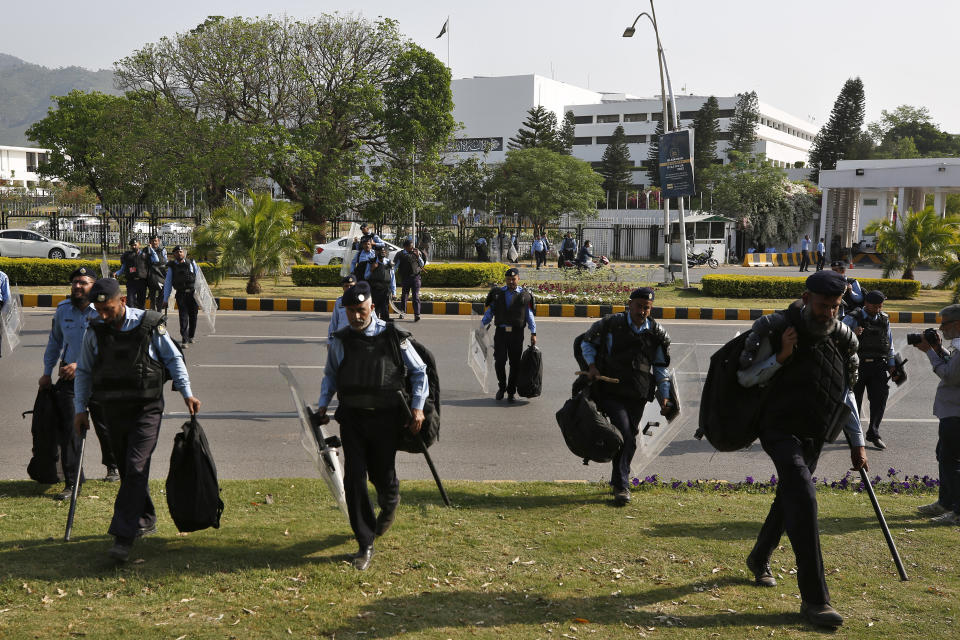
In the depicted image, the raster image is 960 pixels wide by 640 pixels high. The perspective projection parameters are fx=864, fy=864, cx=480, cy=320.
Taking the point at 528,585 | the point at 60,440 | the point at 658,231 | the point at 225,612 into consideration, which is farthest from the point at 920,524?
the point at 658,231

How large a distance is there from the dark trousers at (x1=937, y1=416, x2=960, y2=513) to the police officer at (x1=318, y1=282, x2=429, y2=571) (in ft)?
11.5

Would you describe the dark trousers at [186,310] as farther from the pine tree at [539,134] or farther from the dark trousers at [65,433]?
the pine tree at [539,134]

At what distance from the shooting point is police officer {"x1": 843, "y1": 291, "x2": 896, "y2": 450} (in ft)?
26.5

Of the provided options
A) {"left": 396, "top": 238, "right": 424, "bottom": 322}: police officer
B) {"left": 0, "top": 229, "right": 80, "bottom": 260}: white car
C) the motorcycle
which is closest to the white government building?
the motorcycle

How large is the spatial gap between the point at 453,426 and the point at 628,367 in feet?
9.61

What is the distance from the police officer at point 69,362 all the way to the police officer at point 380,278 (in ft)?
24.2

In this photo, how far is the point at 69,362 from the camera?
20.9 feet

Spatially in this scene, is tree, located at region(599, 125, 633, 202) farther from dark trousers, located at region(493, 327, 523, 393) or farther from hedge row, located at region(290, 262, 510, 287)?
dark trousers, located at region(493, 327, 523, 393)

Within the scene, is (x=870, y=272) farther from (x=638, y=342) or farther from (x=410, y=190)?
(x=638, y=342)

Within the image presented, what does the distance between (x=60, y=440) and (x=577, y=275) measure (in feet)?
59.6

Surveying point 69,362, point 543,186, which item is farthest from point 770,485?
point 543,186

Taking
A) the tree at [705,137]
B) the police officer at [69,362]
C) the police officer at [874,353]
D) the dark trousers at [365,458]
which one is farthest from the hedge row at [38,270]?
the tree at [705,137]

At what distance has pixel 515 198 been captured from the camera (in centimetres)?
4744

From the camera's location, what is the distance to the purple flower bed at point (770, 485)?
21.4ft
